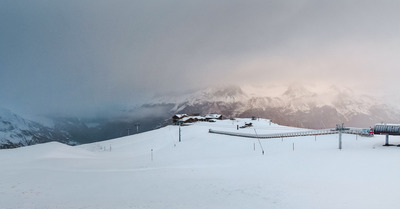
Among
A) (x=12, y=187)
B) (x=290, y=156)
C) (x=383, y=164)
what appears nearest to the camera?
(x=12, y=187)

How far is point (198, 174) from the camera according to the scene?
30891 mm

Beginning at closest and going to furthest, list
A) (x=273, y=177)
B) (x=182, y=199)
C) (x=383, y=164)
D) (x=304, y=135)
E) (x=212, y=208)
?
(x=212, y=208)
(x=182, y=199)
(x=273, y=177)
(x=383, y=164)
(x=304, y=135)

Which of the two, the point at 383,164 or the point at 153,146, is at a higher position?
the point at 383,164

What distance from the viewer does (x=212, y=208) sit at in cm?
1900

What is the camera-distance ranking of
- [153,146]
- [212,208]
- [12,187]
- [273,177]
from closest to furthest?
1. [212,208]
2. [12,187]
3. [273,177]
4. [153,146]

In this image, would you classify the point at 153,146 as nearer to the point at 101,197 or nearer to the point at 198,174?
the point at 198,174

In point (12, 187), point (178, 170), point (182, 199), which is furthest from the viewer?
point (178, 170)

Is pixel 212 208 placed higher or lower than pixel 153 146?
higher

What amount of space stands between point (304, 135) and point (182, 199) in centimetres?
5107

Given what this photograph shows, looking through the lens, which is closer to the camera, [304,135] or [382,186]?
[382,186]

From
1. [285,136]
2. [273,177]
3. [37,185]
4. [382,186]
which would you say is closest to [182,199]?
→ [273,177]

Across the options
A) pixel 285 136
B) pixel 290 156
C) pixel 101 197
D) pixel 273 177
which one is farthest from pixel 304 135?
pixel 101 197

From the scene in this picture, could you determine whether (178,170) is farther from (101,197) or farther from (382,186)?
(382,186)

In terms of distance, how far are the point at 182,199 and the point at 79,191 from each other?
11.1m
